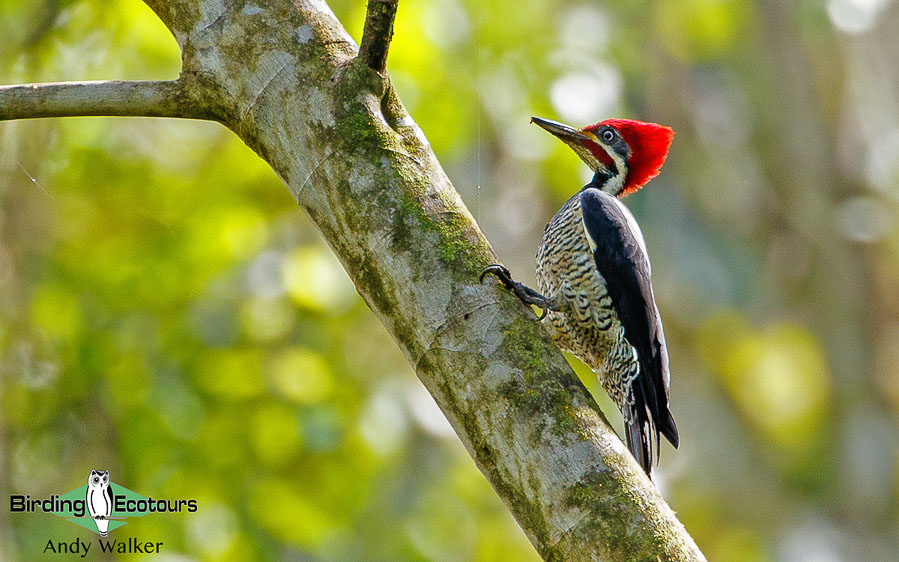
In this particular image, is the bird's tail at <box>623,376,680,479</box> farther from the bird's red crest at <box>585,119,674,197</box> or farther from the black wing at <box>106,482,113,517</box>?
the black wing at <box>106,482,113,517</box>

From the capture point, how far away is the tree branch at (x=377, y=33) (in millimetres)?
2252

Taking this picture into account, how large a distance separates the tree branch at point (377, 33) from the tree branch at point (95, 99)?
18.7 inches

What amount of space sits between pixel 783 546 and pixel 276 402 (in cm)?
589

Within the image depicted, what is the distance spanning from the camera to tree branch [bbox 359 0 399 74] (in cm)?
225

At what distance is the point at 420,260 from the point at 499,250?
19.7 ft

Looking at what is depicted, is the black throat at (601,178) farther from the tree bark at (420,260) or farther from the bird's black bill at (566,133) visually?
the tree bark at (420,260)

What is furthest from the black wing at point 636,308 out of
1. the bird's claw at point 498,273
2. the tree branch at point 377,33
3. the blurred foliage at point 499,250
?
the tree branch at point 377,33

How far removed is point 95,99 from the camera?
229 centimetres

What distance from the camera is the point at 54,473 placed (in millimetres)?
4941

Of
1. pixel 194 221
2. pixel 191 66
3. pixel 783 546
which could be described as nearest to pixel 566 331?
pixel 191 66

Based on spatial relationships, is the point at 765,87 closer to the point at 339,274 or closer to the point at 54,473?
the point at 339,274

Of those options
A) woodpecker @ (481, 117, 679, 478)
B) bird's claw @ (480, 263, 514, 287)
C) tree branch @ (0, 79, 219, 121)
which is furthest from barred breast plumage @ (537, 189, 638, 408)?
tree branch @ (0, 79, 219, 121)

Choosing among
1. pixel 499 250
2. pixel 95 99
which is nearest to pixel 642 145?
pixel 95 99

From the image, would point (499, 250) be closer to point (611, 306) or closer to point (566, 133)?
point (566, 133)
